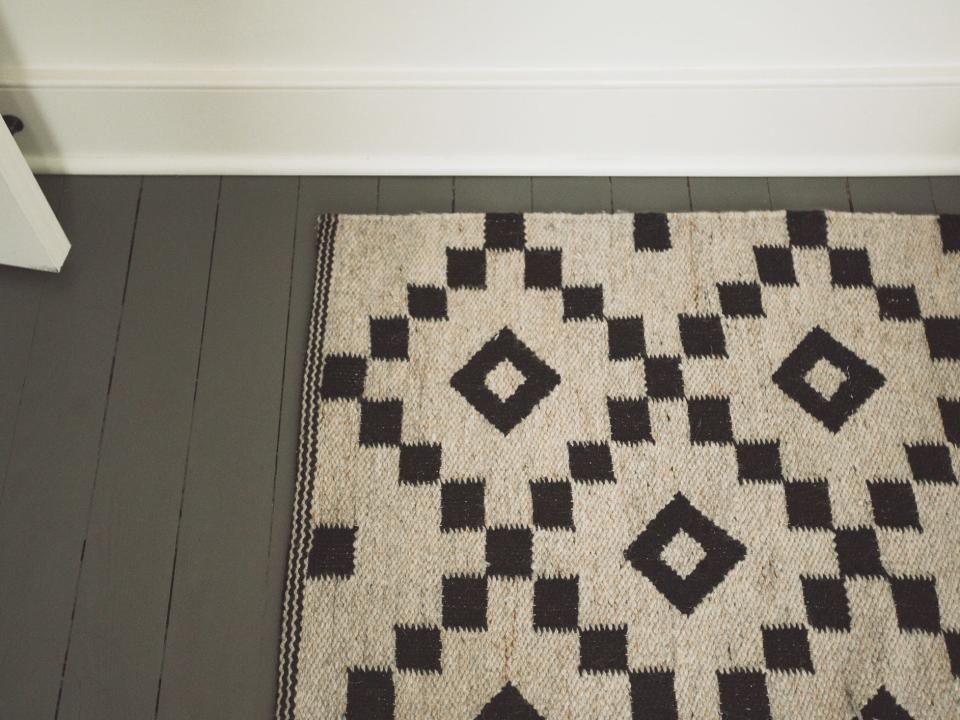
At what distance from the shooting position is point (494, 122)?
1199mm

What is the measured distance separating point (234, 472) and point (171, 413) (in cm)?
13

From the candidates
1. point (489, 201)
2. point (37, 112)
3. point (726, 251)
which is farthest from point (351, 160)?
point (726, 251)

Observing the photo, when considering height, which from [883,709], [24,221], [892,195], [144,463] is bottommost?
[883,709]

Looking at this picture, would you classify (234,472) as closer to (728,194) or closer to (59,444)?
(59,444)

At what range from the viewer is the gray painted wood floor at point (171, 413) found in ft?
3.38

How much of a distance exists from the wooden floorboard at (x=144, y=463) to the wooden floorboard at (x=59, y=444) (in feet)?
0.06

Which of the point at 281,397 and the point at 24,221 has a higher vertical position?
the point at 24,221

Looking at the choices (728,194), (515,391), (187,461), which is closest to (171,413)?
(187,461)

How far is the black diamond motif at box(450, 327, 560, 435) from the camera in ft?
3.69

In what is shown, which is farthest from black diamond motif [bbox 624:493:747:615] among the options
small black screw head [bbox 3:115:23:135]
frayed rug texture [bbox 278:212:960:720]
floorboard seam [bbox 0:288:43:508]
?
small black screw head [bbox 3:115:23:135]

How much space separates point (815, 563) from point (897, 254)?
472 millimetres

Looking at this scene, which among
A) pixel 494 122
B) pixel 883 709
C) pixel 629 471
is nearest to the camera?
pixel 883 709

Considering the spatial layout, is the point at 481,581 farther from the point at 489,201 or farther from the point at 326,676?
the point at 489,201

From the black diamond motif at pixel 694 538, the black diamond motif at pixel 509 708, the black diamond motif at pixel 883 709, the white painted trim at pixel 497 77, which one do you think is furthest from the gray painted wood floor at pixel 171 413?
the black diamond motif at pixel 883 709
